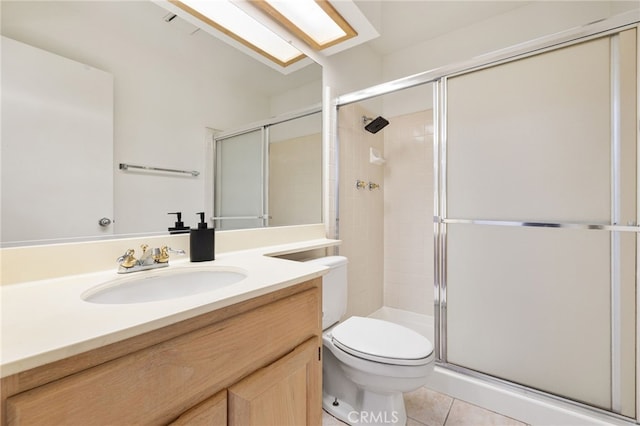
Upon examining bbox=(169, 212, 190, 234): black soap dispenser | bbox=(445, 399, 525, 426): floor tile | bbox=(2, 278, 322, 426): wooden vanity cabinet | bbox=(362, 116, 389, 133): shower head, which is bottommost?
bbox=(445, 399, 525, 426): floor tile

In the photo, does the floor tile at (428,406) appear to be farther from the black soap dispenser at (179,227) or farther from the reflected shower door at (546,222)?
the black soap dispenser at (179,227)

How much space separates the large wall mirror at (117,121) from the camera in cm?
78

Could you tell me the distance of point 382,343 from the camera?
4.07ft

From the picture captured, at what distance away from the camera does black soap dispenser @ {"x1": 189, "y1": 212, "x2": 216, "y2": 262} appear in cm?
102

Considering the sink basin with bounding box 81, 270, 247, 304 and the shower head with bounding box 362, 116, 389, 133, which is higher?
the shower head with bounding box 362, 116, 389, 133

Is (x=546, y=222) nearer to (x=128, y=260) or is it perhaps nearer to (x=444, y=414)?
(x=444, y=414)

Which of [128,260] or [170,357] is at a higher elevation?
[128,260]

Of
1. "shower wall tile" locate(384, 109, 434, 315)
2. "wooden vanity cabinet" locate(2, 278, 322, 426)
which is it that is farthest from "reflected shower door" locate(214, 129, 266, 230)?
"shower wall tile" locate(384, 109, 434, 315)

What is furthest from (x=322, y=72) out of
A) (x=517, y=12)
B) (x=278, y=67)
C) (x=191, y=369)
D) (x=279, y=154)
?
(x=191, y=369)

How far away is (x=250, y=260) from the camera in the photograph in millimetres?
1075

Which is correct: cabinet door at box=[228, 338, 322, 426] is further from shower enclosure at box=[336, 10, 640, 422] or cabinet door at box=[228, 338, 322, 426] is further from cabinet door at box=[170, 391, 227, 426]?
shower enclosure at box=[336, 10, 640, 422]

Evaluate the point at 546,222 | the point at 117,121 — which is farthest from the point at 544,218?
the point at 117,121

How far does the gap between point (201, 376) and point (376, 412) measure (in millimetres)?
1040

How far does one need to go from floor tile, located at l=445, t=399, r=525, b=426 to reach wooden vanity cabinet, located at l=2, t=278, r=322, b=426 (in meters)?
0.89
